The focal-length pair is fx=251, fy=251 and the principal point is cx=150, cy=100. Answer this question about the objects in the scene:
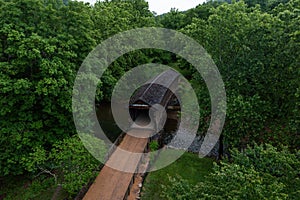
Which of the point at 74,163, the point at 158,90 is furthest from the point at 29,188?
the point at 158,90

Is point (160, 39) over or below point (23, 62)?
over

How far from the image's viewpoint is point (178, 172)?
16.8m

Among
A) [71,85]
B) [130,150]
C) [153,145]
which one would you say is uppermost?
[71,85]

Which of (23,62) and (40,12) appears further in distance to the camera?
(40,12)

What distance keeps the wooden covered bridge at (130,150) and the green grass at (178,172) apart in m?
1.13

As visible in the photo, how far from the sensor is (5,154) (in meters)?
13.9

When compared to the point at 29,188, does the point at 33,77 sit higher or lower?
higher

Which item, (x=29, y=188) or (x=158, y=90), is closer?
(x=29, y=188)

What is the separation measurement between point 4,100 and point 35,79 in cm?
197

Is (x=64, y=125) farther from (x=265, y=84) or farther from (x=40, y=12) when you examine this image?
(x=265, y=84)

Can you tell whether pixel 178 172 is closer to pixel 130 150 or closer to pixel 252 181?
pixel 130 150

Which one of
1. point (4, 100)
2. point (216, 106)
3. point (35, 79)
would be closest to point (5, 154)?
point (4, 100)

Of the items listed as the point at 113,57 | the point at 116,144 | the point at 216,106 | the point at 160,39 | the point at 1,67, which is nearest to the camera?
the point at 1,67

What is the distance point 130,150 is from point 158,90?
9.06 meters
